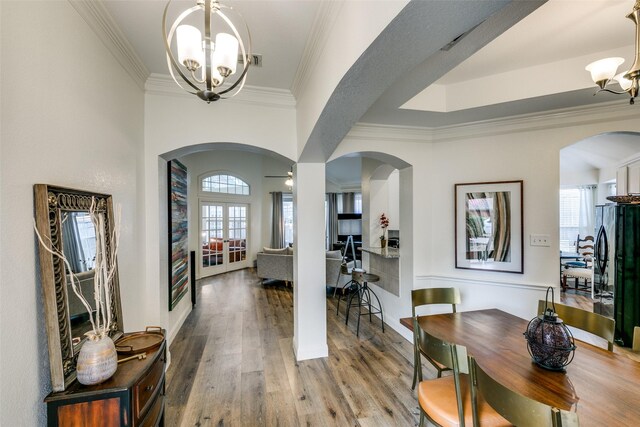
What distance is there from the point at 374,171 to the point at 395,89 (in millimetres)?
2255

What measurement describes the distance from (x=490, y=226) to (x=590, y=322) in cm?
136

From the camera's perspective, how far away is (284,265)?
5.78 m

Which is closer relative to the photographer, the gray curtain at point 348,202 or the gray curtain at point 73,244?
the gray curtain at point 73,244

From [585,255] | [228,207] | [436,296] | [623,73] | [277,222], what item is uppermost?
[623,73]

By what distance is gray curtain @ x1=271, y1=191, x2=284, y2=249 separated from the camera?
8.48 m

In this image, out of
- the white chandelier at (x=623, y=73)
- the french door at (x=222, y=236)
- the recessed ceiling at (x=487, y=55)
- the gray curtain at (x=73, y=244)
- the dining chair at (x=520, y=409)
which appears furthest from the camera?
the french door at (x=222, y=236)

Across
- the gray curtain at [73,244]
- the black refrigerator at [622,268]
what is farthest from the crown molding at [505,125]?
the gray curtain at [73,244]

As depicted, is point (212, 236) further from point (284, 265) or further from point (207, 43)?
point (207, 43)

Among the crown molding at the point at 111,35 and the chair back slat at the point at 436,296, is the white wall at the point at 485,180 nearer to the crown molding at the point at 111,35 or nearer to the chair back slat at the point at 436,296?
the chair back slat at the point at 436,296

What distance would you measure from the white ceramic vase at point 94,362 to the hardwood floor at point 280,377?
3.87 ft

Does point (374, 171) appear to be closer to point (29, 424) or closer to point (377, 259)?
point (377, 259)

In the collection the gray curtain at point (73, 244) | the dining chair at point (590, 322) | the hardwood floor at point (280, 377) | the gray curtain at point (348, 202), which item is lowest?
the hardwood floor at point (280, 377)

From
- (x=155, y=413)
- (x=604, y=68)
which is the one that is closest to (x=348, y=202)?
(x=604, y=68)

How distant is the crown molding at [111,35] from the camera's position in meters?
1.58
